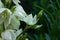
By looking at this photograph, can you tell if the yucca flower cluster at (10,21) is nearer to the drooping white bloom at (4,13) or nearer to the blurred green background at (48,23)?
the drooping white bloom at (4,13)

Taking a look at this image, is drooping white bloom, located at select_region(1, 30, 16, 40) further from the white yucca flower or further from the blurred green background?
the blurred green background

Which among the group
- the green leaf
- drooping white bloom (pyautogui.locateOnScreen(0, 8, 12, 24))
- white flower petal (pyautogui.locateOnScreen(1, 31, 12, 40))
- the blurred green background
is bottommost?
white flower petal (pyautogui.locateOnScreen(1, 31, 12, 40))

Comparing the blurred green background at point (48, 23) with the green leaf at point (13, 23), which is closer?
the green leaf at point (13, 23)

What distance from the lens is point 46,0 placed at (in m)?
1.38

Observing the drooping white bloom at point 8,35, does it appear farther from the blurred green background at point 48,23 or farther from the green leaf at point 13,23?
the blurred green background at point 48,23

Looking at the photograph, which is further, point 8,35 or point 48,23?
point 48,23

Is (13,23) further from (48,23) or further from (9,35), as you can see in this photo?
(48,23)

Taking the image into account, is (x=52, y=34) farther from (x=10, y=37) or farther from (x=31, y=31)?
(x=10, y=37)

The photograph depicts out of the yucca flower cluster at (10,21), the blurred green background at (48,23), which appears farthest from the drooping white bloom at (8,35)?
the blurred green background at (48,23)

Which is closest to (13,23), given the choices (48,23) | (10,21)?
(10,21)

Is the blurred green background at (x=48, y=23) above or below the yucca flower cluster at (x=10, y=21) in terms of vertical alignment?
above

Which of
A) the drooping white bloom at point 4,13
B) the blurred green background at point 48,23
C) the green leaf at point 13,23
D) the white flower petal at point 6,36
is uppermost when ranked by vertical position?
the blurred green background at point 48,23

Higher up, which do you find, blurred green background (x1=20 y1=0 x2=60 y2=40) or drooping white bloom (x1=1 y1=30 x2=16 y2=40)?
blurred green background (x1=20 y1=0 x2=60 y2=40)

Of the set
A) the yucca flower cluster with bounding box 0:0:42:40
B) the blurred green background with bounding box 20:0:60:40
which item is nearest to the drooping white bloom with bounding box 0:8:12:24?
the yucca flower cluster with bounding box 0:0:42:40
